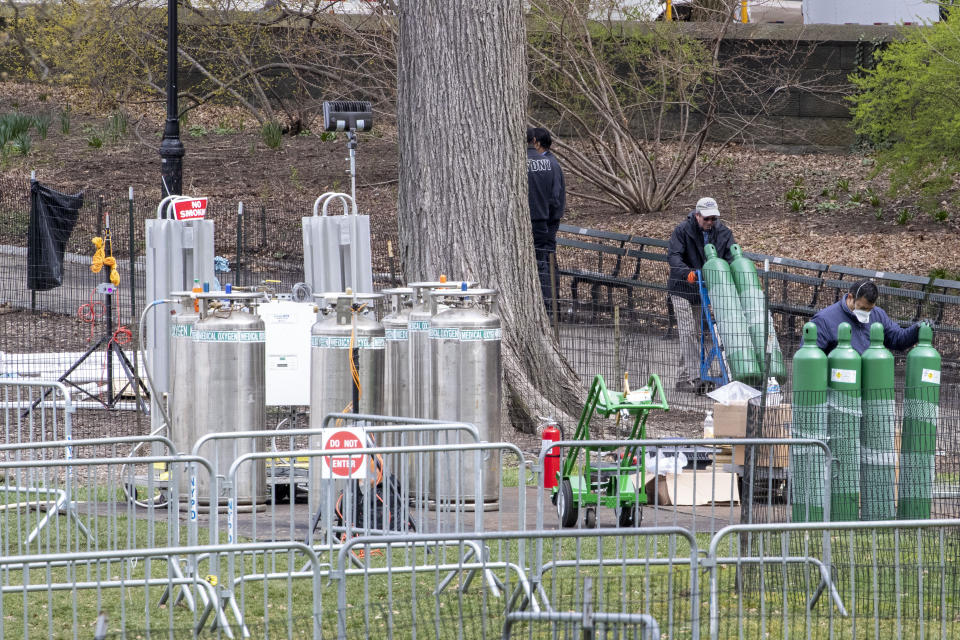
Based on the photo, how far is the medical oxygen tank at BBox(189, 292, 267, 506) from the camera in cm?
851

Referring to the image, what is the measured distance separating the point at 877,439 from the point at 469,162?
4422 mm

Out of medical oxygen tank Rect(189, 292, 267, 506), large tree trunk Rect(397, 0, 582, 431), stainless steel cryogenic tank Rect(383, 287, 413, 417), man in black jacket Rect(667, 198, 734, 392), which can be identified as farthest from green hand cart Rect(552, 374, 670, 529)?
man in black jacket Rect(667, 198, 734, 392)

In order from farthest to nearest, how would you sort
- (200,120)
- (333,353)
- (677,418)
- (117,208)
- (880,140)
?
(200,120), (880,140), (117,208), (677,418), (333,353)

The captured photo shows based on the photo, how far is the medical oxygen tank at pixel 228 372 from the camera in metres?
8.51

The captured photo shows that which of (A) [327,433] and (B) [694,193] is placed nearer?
(A) [327,433]

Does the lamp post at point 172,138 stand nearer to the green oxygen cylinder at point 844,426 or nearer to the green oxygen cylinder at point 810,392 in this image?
the green oxygen cylinder at point 810,392

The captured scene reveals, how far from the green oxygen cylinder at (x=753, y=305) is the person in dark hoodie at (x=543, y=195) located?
267 cm

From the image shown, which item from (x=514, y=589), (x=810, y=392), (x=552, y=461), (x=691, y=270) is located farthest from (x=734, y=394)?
(x=514, y=589)

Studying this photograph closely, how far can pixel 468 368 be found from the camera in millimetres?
8641

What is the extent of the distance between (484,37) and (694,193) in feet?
42.5

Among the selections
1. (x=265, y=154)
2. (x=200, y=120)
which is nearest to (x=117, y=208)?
(x=265, y=154)

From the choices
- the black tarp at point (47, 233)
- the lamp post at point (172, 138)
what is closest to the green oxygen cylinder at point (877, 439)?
the lamp post at point (172, 138)

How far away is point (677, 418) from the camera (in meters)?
11.8

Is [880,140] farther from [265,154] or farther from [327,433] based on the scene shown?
[327,433]
